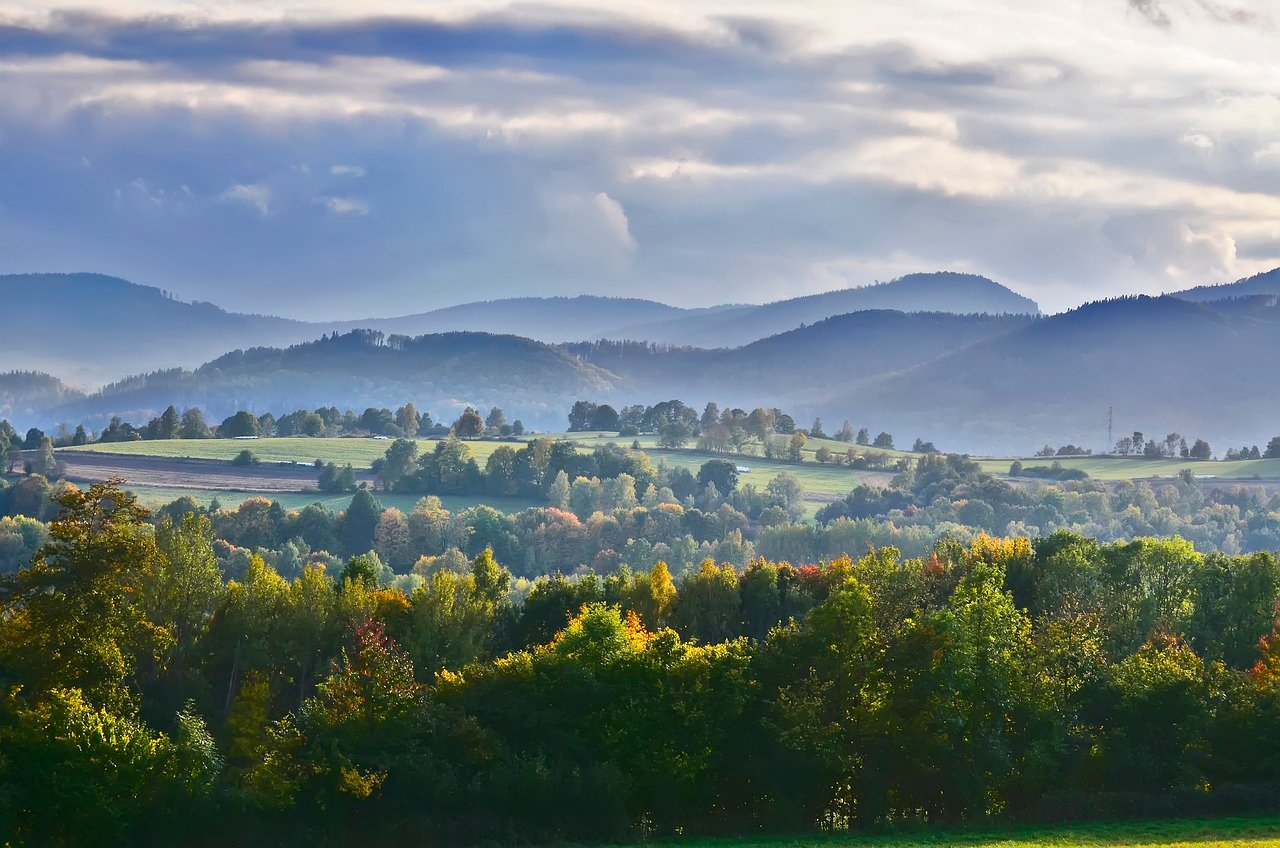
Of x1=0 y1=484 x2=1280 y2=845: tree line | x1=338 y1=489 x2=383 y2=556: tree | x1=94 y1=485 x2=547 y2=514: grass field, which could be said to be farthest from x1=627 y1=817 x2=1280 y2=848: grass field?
x1=94 y1=485 x2=547 y2=514: grass field

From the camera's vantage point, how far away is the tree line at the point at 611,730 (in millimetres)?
49750

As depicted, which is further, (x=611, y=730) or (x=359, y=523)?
(x=359, y=523)

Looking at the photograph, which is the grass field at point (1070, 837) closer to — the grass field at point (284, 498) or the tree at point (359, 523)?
the tree at point (359, 523)

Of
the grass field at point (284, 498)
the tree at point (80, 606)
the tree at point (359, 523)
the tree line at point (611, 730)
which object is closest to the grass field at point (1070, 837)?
the tree line at point (611, 730)

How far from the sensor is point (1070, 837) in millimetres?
47188

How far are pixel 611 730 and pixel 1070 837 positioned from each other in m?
16.2

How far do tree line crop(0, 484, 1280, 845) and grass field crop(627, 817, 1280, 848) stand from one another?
2021 millimetres

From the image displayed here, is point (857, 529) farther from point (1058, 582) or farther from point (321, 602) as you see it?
point (321, 602)

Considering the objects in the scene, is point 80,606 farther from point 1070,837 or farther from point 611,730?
point 1070,837

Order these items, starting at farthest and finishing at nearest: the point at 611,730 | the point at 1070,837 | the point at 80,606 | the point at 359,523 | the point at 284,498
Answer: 1. the point at 284,498
2. the point at 359,523
3. the point at 611,730
4. the point at 80,606
5. the point at 1070,837

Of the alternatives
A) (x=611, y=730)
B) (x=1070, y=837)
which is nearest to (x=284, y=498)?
(x=611, y=730)

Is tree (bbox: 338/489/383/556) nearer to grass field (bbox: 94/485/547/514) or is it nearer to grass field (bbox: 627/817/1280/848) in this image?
grass field (bbox: 94/485/547/514)

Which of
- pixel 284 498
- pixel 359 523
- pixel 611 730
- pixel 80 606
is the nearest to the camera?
pixel 80 606

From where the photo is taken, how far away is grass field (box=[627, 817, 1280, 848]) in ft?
149
